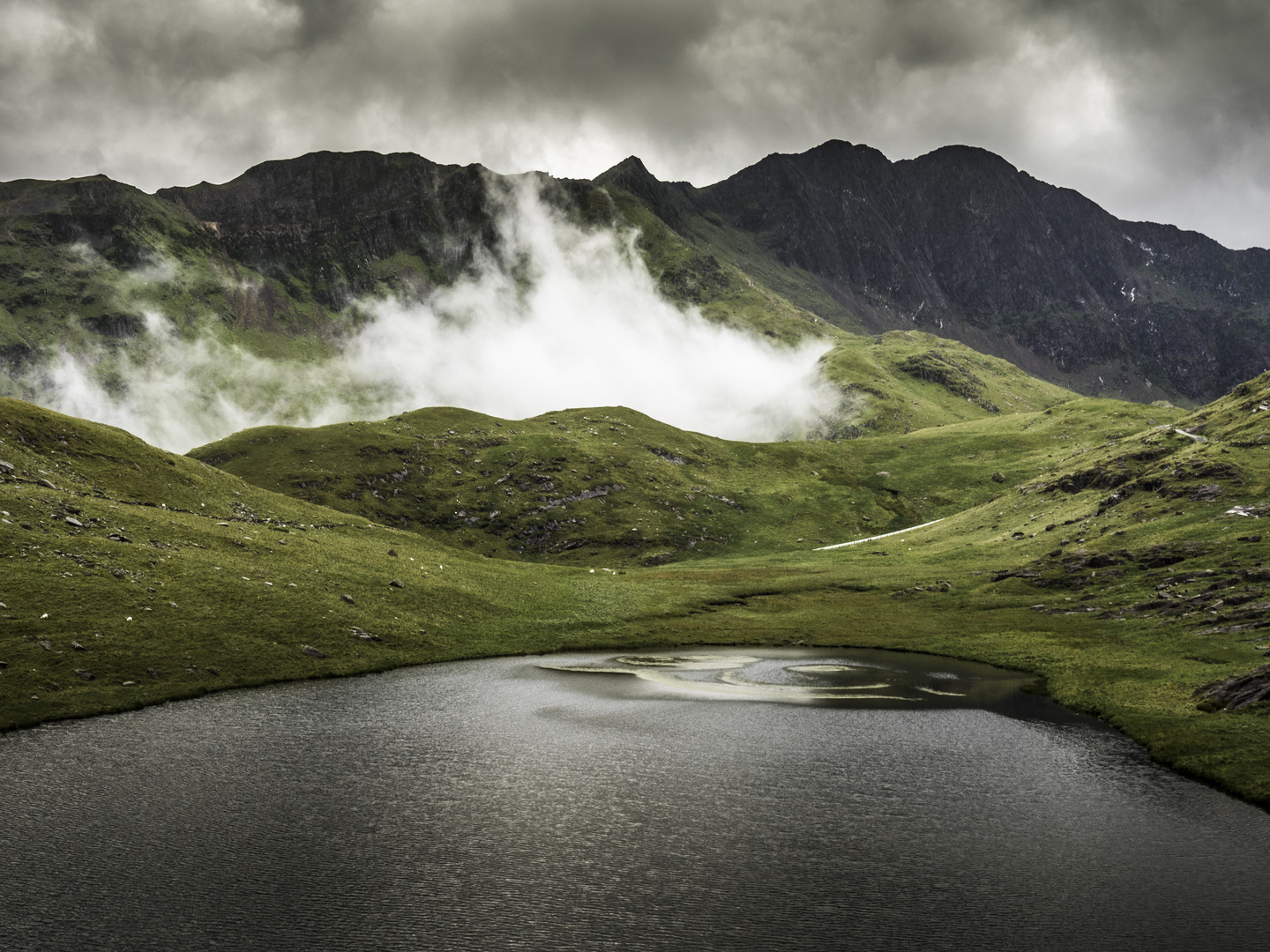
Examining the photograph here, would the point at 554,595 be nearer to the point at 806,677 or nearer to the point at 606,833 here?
the point at 806,677

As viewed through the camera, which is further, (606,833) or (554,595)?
(554,595)

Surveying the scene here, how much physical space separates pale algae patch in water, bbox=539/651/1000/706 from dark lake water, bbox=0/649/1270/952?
8.10 meters

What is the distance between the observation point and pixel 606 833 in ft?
121

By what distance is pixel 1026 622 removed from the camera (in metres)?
Answer: 98.3

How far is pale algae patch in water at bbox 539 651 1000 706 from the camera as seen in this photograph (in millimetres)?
67875

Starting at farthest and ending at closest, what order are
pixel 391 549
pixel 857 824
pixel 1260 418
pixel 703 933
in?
pixel 1260 418 → pixel 391 549 → pixel 857 824 → pixel 703 933

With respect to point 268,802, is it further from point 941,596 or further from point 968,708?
point 941,596

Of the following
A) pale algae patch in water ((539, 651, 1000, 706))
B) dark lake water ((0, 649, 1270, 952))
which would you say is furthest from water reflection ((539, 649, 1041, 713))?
dark lake water ((0, 649, 1270, 952))

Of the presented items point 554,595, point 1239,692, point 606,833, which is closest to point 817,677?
point 1239,692

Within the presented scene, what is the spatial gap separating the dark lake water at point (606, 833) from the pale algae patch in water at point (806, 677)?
8101 millimetres

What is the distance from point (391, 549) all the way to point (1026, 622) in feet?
279

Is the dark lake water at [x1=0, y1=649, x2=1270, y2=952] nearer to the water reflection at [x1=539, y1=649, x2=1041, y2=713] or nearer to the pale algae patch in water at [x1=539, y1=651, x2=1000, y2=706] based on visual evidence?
the water reflection at [x1=539, y1=649, x2=1041, y2=713]

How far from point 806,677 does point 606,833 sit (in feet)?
143

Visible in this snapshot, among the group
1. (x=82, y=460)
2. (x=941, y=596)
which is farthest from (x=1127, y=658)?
(x=82, y=460)
